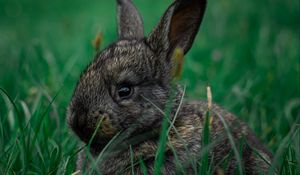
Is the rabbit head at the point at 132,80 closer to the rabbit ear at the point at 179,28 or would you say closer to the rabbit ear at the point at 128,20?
the rabbit ear at the point at 179,28

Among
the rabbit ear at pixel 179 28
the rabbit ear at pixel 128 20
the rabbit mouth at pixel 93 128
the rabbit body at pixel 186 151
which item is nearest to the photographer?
the rabbit mouth at pixel 93 128

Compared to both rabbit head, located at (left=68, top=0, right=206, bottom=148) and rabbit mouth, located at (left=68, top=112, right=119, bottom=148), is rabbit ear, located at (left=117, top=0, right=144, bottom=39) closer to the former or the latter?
rabbit head, located at (left=68, top=0, right=206, bottom=148)

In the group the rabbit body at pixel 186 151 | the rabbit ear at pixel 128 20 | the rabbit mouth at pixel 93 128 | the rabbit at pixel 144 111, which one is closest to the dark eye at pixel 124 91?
the rabbit at pixel 144 111

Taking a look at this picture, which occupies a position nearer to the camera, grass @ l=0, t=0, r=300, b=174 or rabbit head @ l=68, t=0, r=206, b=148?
rabbit head @ l=68, t=0, r=206, b=148

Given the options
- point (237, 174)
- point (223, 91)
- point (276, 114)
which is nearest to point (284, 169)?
point (237, 174)

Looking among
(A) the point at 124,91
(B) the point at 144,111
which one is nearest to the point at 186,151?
(B) the point at 144,111

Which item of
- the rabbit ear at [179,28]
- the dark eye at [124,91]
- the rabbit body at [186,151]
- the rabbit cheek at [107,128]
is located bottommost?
the rabbit body at [186,151]

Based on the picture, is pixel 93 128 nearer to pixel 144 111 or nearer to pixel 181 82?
pixel 144 111

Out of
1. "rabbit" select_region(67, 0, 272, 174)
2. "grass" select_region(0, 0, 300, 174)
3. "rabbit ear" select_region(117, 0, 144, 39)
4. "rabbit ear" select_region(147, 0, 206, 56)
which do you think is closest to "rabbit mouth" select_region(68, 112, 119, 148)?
"rabbit" select_region(67, 0, 272, 174)
